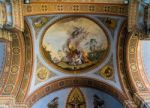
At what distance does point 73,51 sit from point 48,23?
1.60 meters

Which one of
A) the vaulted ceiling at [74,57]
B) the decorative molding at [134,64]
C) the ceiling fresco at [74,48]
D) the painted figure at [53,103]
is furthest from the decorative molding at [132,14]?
the painted figure at [53,103]

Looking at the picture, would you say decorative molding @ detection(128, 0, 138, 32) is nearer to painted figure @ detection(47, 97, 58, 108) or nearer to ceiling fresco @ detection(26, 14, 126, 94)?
ceiling fresco @ detection(26, 14, 126, 94)

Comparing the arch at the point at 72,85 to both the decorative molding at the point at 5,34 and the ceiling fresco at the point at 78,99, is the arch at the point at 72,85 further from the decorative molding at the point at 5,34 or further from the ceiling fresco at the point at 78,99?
the decorative molding at the point at 5,34

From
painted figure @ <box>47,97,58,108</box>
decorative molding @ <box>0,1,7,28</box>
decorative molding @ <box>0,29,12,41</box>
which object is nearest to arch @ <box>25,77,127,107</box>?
painted figure @ <box>47,97,58,108</box>

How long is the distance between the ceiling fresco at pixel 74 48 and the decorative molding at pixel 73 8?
0.45 meters

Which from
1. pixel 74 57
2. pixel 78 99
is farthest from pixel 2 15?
pixel 78 99

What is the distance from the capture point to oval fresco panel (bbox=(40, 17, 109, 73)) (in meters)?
13.5

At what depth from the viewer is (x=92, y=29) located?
13602mm

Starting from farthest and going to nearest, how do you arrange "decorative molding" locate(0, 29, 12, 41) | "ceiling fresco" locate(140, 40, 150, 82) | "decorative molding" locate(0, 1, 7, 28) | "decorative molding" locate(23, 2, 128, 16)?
"ceiling fresco" locate(140, 40, 150, 82)
"decorative molding" locate(23, 2, 128, 16)
"decorative molding" locate(0, 29, 12, 41)
"decorative molding" locate(0, 1, 7, 28)

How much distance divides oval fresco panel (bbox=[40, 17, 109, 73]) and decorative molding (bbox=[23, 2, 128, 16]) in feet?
2.39

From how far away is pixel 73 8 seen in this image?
1259 centimetres

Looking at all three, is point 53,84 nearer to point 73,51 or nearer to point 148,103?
point 73,51

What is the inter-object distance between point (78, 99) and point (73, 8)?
3.95 metres

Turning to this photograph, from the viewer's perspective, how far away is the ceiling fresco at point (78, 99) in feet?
45.9
